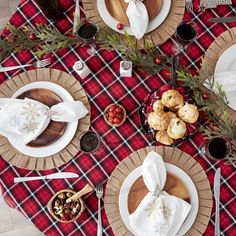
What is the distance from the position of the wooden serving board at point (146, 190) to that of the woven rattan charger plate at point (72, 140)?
0.25 metres

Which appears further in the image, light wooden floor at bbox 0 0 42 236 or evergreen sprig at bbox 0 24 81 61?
light wooden floor at bbox 0 0 42 236

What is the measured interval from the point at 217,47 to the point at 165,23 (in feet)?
0.69

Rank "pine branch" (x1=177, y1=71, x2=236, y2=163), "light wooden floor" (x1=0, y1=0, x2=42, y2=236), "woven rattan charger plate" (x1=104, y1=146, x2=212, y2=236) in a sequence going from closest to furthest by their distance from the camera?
"pine branch" (x1=177, y1=71, x2=236, y2=163)
"woven rattan charger plate" (x1=104, y1=146, x2=212, y2=236)
"light wooden floor" (x1=0, y1=0, x2=42, y2=236)

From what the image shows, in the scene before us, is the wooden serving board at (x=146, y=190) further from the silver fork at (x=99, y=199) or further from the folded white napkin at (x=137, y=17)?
the folded white napkin at (x=137, y=17)

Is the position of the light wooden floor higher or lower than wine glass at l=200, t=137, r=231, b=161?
higher

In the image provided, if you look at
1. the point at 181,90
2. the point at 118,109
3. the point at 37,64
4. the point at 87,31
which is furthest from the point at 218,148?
the point at 37,64

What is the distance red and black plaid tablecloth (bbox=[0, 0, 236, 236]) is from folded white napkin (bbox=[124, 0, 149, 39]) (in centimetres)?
11

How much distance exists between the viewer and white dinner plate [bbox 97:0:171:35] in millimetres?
1519

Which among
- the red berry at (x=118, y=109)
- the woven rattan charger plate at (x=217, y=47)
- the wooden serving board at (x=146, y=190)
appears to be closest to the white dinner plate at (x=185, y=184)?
the wooden serving board at (x=146, y=190)

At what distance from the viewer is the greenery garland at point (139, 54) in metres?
1.33

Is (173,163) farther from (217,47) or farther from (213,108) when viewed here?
(217,47)

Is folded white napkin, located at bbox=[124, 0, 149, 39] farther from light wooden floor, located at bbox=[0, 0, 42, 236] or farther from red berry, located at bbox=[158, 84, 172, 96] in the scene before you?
light wooden floor, located at bbox=[0, 0, 42, 236]

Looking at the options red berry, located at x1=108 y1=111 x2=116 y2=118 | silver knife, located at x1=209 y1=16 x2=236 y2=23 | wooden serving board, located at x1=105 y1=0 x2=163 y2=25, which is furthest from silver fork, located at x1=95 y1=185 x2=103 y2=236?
silver knife, located at x1=209 y1=16 x2=236 y2=23

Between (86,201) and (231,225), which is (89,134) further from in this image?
(231,225)
